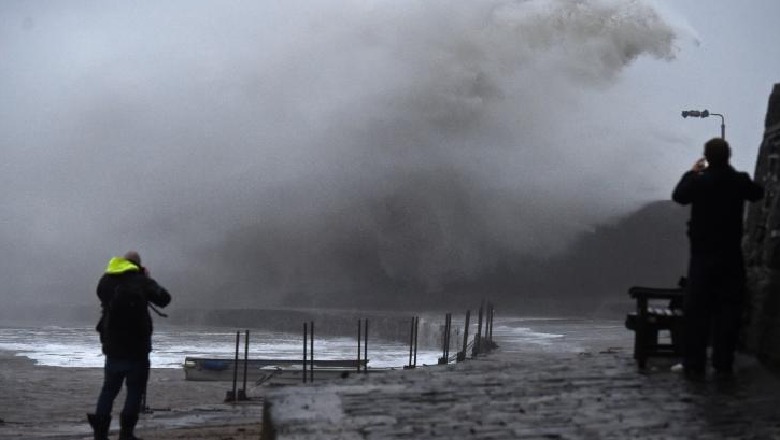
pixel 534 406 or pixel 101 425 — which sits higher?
pixel 534 406

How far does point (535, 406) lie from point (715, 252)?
168cm

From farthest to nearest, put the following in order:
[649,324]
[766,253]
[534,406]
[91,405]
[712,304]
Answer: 1. [91,405]
2. [649,324]
3. [766,253]
4. [712,304]
5. [534,406]

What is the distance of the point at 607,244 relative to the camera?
6919cm

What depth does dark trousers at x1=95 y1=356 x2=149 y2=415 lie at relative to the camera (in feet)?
26.9

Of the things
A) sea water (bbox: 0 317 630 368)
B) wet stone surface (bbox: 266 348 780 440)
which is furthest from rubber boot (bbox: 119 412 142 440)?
sea water (bbox: 0 317 630 368)

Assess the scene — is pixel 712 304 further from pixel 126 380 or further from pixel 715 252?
pixel 126 380

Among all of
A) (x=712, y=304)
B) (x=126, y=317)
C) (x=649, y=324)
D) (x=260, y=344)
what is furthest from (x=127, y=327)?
(x=260, y=344)

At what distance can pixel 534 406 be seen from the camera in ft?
19.1

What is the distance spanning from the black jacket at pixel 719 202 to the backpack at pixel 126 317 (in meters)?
3.99

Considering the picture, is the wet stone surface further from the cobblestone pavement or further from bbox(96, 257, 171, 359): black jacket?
bbox(96, 257, 171, 359): black jacket

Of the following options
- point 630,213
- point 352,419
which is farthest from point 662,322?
point 630,213

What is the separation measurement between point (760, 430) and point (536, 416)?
108 cm

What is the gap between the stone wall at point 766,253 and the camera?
6.90 metres

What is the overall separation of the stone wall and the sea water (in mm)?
15154
